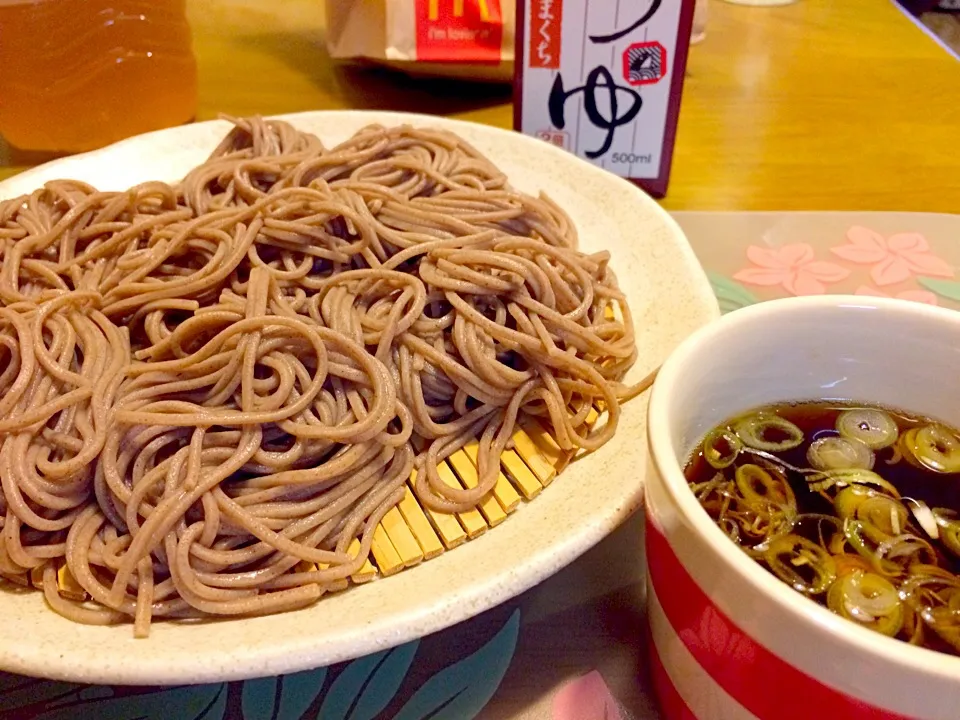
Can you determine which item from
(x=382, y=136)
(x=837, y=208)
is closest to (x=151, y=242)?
(x=382, y=136)

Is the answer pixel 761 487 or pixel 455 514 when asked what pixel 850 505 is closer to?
pixel 761 487

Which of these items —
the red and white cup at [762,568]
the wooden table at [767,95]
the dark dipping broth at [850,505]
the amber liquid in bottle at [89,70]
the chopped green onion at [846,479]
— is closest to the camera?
A: the red and white cup at [762,568]

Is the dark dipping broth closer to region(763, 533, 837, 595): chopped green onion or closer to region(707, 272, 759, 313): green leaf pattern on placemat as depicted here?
region(763, 533, 837, 595): chopped green onion

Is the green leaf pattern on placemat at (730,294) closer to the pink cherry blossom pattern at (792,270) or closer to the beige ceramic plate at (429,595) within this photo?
the pink cherry blossom pattern at (792,270)

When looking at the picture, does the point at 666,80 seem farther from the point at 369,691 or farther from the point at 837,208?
the point at 369,691

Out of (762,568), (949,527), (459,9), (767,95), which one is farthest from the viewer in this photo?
(767,95)

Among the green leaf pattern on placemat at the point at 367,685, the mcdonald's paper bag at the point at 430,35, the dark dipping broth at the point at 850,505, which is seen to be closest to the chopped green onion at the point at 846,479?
the dark dipping broth at the point at 850,505

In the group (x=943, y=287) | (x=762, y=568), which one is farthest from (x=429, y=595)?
(x=943, y=287)
